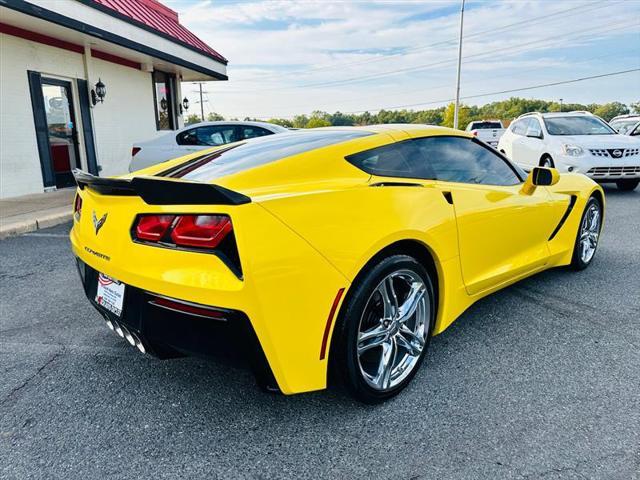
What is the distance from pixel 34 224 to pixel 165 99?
351 inches

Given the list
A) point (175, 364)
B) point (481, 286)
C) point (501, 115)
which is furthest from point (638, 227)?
point (501, 115)

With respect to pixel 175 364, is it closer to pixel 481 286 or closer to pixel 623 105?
pixel 481 286

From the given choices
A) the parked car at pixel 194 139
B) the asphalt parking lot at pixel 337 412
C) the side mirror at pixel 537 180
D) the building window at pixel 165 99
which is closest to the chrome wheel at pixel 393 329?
the asphalt parking lot at pixel 337 412

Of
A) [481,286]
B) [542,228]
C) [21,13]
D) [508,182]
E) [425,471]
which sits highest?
[21,13]

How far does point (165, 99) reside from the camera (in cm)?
1416

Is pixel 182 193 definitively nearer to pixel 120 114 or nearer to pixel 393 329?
pixel 393 329

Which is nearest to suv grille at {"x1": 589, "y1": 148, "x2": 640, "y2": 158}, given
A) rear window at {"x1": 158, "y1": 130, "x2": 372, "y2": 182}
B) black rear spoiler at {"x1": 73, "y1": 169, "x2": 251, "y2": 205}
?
rear window at {"x1": 158, "y1": 130, "x2": 372, "y2": 182}

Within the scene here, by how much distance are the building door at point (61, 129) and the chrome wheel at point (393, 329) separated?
936 cm

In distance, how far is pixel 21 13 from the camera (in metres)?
7.42

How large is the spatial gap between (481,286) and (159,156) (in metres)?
6.56

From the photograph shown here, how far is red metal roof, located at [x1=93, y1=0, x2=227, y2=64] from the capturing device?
10.4 meters

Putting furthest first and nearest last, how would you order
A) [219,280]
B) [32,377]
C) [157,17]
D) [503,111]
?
[503,111] → [157,17] → [32,377] → [219,280]

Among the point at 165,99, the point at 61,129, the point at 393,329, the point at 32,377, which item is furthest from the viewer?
the point at 165,99

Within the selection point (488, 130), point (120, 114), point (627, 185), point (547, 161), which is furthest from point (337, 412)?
point (488, 130)
